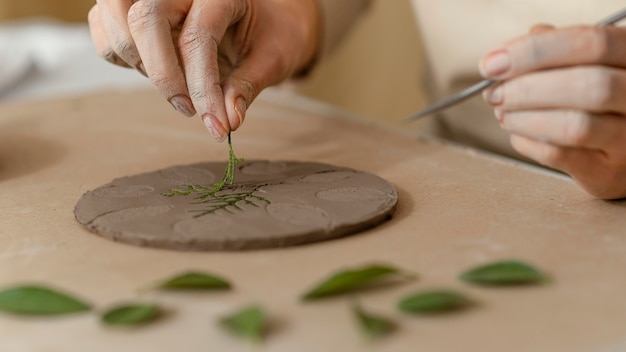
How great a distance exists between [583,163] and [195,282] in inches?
16.8

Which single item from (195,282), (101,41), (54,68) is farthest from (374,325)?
(54,68)

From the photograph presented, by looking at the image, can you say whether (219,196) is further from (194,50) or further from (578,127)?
(578,127)

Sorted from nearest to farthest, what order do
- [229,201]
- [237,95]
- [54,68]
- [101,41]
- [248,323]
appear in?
[248,323], [229,201], [237,95], [101,41], [54,68]

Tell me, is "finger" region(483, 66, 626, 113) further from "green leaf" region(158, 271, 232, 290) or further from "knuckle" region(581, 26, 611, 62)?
"green leaf" region(158, 271, 232, 290)

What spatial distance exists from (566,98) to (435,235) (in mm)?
188

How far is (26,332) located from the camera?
60 cm

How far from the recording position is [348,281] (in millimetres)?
640

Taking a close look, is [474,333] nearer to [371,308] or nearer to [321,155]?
[371,308]

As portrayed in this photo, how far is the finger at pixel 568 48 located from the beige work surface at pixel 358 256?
177 millimetres

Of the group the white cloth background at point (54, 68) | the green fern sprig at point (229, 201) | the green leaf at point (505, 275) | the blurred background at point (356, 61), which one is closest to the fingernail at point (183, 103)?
the green fern sprig at point (229, 201)

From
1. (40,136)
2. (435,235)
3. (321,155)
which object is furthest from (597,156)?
(40,136)

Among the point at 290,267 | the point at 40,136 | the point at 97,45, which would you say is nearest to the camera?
the point at 290,267

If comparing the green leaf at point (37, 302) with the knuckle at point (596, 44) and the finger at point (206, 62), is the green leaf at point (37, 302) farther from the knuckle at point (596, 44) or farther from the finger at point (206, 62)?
the knuckle at point (596, 44)

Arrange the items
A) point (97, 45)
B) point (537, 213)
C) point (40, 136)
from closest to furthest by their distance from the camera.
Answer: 1. point (537, 213)
2. point (97, 45)
3. point (40, 136)
